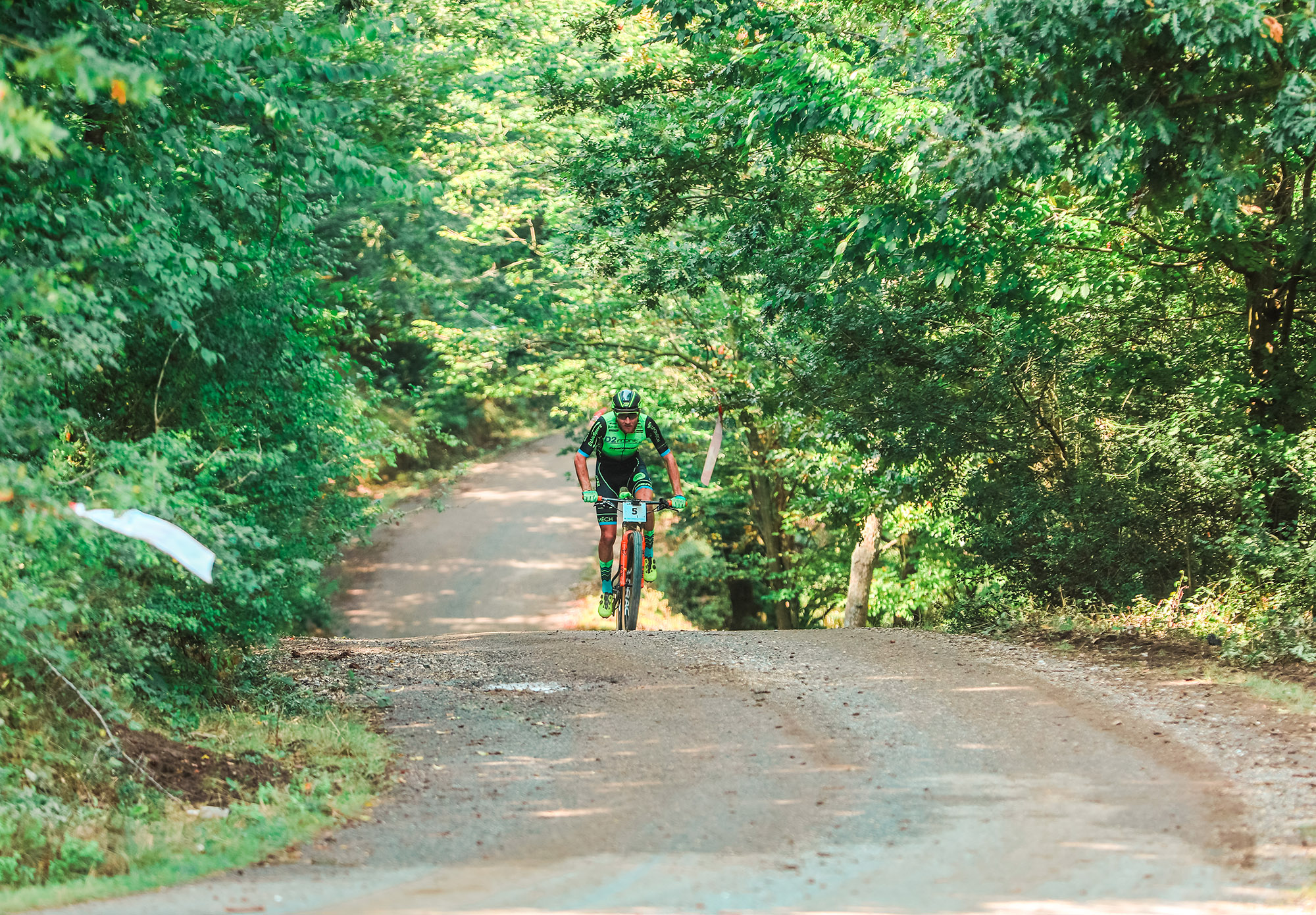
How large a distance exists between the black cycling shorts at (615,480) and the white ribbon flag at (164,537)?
263 inches

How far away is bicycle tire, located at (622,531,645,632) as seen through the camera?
12.7 metres

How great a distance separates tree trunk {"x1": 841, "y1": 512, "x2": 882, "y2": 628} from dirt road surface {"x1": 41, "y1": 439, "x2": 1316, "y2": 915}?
7.91 metres

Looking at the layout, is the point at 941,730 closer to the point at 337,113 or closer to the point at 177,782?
the point at 177,782

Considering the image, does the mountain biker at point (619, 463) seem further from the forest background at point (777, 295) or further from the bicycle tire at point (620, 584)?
the forest background at point (777, 295)

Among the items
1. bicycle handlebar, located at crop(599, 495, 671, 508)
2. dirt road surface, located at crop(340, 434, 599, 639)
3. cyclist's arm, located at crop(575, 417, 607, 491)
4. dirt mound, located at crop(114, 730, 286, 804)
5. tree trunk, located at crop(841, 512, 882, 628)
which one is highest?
cyclist's arm, located at crop(575, 417, 607, 491)

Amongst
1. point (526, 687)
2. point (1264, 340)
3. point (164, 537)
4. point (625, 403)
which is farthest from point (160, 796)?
point (1264, 340)

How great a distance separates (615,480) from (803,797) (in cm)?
644

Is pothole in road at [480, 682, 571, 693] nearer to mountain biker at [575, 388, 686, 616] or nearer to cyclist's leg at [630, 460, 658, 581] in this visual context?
mountain biker at [575, 388, 686, 616]

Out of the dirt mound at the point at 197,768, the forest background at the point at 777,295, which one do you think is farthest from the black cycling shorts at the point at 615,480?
the dirt mound at the point at 197,768

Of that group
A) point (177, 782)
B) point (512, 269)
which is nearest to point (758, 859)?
point (177, 782)

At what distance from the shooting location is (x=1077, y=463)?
12.0 m

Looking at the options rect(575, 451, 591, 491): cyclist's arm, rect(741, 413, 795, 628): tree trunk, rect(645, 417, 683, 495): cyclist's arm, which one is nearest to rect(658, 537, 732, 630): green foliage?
rect(741, 413, 795, 628): tree trunk

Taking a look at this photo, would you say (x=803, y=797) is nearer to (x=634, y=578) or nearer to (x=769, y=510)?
(x=634, y=578)

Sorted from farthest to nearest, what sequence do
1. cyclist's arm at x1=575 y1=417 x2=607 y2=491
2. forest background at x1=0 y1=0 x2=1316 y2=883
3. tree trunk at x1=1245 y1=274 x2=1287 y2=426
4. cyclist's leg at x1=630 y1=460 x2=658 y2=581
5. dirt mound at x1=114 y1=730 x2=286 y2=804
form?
cyclist's leg at x1=630 y1=460 x2=658 y2=581 < cyclist's arm at x1=575 y1=417 x2=607 y2=491 < tree trunk at x1=1245 y1=274 x2=1287 y2=426 < dirt mound at x1=114 y1=730 x2=286 y2=804 < forest background at x1=0 y1=0 x2=1316 y2=883
